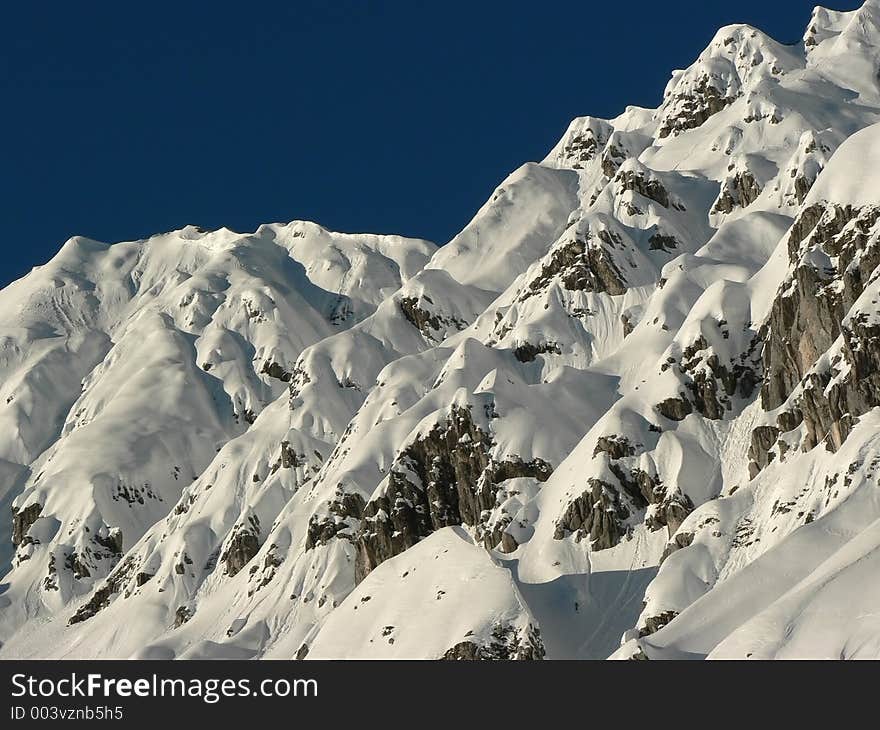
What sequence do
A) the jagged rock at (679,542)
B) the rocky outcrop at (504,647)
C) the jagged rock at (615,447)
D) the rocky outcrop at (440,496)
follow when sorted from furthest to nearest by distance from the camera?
1. the rocky outcrop at (440,496)
2. the jagged rock at (615,447)
3. the jagged rock at (679,542)
4. the rocky outcrop at (504,647)

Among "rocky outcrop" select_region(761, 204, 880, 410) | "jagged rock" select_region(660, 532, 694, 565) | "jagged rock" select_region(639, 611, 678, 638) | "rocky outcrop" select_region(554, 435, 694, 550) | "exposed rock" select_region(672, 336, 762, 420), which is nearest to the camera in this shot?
"jagged rock" select_region(639, 611, 678, 638)

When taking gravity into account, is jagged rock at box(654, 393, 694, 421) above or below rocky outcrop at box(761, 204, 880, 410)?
below

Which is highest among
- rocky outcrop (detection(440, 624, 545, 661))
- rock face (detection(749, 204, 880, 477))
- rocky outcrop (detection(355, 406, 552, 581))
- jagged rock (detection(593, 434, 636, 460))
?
rock face (detection(749, 204, 880, 477))

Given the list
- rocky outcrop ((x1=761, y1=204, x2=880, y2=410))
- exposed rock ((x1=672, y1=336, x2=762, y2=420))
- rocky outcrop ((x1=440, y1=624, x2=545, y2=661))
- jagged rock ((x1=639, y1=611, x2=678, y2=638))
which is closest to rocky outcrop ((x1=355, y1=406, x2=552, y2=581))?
exposed rock ((x1=672, y1=336, x2=762, y2=420))

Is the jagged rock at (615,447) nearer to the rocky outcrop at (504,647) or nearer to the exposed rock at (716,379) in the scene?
the exposed rock at (716,379)

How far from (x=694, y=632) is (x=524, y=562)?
5756 centimetres

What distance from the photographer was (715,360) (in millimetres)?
189250

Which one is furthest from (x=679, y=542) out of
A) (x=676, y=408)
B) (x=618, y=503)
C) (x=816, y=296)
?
(x=816, y=296)

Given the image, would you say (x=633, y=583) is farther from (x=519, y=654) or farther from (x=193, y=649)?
(x=193, y=649)

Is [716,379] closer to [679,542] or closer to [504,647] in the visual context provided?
[679,542]

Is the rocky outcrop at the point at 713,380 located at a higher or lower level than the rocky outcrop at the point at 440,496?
higher

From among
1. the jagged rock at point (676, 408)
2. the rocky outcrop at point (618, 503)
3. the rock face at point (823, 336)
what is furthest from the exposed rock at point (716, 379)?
the rocky outcrop at point (618, 503)

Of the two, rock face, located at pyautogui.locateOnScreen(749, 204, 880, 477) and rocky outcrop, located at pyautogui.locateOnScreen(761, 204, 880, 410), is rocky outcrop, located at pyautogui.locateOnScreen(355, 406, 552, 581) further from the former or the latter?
rock face, located at pyautogui.locateOnScreen(749, 204, 880, 477)
